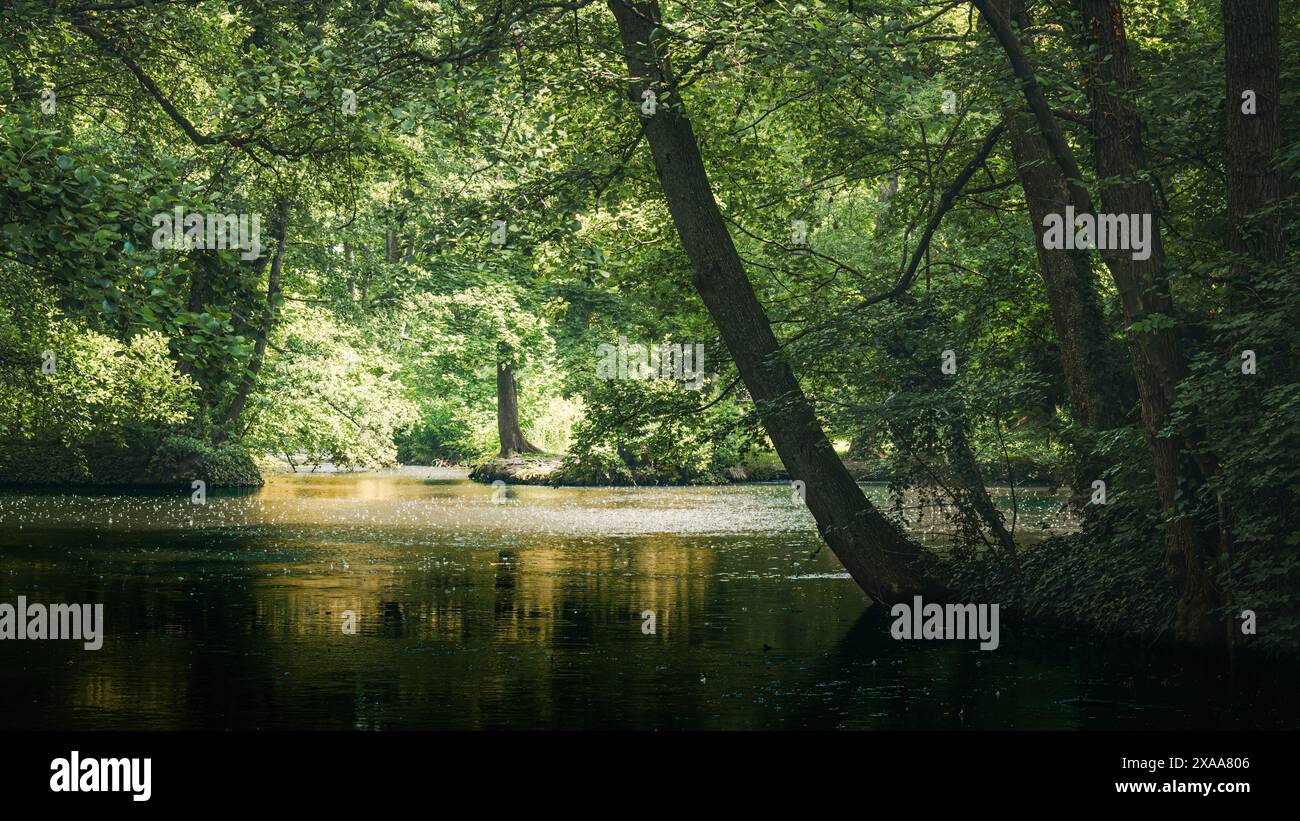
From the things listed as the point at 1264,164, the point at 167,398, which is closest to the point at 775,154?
the point at 1264,164

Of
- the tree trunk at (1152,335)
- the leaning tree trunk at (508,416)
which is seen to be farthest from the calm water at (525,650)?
the leaning tree trunk at (508,416)

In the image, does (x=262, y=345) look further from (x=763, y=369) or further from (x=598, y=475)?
(x=763, y=369)

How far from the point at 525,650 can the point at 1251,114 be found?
8.09 m

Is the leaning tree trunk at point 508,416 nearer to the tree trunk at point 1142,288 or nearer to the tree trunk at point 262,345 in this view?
the tree trunk at point 262,345

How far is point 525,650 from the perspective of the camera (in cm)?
1337

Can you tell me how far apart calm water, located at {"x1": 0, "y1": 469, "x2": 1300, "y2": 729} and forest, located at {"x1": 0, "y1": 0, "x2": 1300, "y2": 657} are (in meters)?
1.29

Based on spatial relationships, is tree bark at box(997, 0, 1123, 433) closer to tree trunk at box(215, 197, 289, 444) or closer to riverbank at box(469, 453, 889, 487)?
tree trunk at box(215, 197, 289, 444)

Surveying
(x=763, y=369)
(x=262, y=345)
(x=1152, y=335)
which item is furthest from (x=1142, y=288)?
(x=262, y=345)

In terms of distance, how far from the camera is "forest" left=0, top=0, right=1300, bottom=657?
11.5 metres

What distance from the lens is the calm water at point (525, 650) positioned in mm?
10406

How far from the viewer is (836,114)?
18641mm

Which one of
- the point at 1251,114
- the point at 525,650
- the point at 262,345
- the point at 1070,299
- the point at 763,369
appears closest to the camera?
the point at 1251,114

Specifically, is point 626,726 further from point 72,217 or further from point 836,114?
point 836,114
